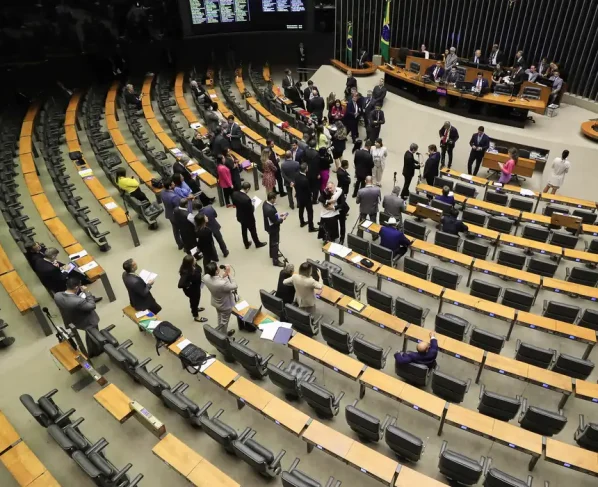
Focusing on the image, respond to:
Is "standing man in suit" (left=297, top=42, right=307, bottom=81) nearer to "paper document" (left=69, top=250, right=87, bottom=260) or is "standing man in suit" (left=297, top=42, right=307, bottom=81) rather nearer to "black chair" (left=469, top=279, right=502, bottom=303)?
"paper document" (left=69, top=250, right=87, bottom=260)

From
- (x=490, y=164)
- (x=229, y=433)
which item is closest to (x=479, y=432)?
(x=229, y=433)

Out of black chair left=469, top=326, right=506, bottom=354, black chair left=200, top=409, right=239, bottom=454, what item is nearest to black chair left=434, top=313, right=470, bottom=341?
black chair left=469, top=326, right=506, bottom=354

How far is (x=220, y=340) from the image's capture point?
6316 millimetres

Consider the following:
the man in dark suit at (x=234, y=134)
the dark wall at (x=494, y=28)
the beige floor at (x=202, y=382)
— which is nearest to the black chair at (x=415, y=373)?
the beige floor at (x=202, y=382)

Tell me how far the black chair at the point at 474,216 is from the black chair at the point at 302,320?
4184 mm

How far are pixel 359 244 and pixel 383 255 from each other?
0.50 metres

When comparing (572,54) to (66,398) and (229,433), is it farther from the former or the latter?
(66,398)

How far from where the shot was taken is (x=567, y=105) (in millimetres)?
13875

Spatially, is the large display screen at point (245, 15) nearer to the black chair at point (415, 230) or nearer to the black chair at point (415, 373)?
the black chair at point (415, 230)

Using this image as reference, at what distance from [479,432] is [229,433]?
111 inches

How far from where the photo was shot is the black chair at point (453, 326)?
653 cm

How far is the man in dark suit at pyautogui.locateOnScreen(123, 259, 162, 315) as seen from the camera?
6324 millimetres

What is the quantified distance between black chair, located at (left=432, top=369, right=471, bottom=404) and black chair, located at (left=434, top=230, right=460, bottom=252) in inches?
125

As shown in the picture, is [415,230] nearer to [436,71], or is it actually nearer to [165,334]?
[165,334]
